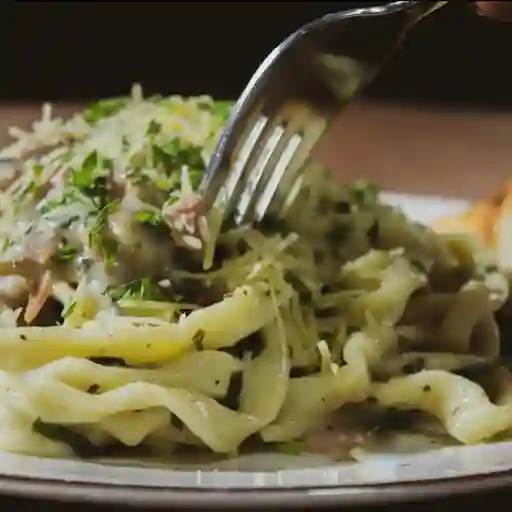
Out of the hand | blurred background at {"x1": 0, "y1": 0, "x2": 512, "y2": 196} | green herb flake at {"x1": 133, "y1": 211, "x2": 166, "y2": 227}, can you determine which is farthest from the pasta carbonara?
blurred background at {"x1": 0, "y1": 0, "x2": 512, "y2": 196}

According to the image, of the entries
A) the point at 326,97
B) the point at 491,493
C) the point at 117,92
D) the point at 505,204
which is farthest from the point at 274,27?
the point at 491,493

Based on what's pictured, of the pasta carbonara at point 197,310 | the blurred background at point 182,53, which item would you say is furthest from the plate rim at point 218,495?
the blurred background at point 182,53

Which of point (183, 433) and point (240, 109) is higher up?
point (240, 109)

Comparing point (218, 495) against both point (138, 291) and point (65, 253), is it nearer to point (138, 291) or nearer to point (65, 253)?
point (138, 291)

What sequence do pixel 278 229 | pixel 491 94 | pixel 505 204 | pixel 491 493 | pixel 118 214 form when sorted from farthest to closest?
1. pixel 491 94
2. pixel 505 204
3. pixel 278 229
4. pixel 118 214
5. pixel 491 493

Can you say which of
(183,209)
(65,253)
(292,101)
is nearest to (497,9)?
(292,101)

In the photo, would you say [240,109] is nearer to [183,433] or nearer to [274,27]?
[183,433]

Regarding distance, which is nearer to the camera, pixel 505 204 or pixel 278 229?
pixel 278 229

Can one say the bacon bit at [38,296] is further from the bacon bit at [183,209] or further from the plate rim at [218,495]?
the plate rim at [218,495]

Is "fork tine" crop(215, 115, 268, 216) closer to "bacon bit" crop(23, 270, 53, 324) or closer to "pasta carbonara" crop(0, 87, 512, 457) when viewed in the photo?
"pasta carbonara" crop(0, 87, 512, 457)
